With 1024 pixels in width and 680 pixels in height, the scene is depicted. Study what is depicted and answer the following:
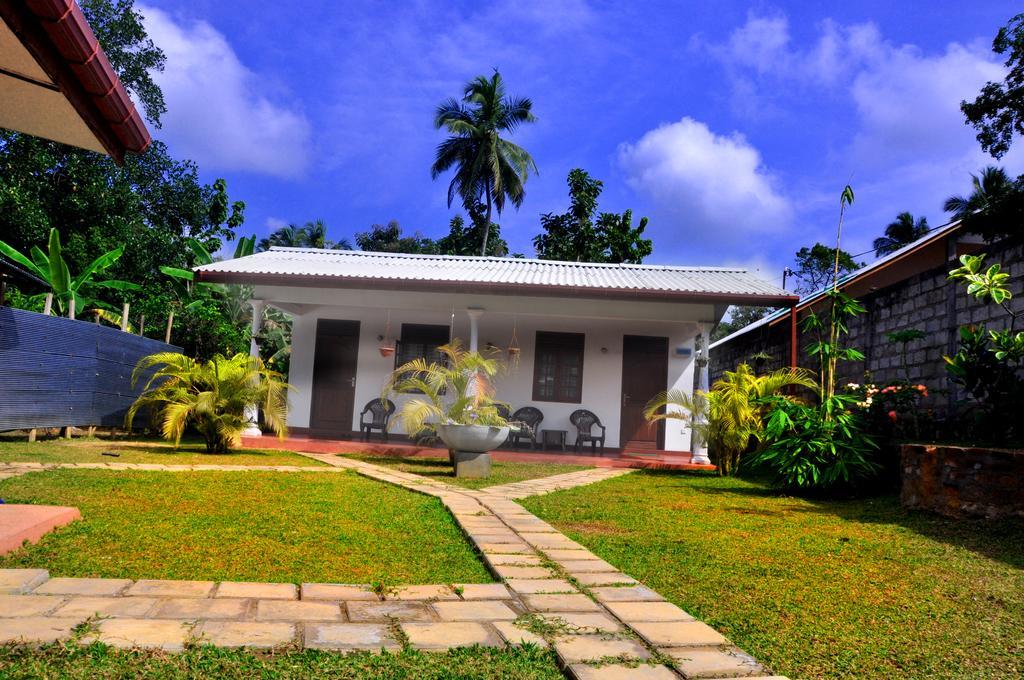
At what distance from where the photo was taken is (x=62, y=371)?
32.8 ft

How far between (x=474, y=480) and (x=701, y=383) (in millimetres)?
4753

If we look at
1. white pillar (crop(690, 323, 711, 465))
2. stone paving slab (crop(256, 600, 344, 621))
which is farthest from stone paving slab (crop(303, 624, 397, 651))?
white pillar (crop(690, 323, 711, 465))

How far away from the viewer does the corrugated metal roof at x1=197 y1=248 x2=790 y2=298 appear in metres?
11.0

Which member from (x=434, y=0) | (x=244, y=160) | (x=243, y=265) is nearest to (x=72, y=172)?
(x=244, y=160)

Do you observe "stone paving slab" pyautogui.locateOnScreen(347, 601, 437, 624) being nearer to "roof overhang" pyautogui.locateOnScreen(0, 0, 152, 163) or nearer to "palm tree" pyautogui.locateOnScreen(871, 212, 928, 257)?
"roof overhang" pyautogui.locateOnScreen(0, 0, 152, 163)

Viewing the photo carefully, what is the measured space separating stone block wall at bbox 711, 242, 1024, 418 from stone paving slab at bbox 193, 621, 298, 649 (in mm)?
6982

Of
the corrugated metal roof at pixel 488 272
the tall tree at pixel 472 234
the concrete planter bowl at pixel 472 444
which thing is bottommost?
the concrete planter bowl at pixel 472 444

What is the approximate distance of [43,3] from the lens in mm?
2479

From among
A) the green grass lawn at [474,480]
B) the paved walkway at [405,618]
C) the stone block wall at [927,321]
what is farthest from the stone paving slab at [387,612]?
the stone block wall at [927,321]

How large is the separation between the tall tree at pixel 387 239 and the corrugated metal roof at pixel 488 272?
18469 millimetres

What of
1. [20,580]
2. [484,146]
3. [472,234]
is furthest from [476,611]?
[472,234]

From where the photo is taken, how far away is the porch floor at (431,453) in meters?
10.8

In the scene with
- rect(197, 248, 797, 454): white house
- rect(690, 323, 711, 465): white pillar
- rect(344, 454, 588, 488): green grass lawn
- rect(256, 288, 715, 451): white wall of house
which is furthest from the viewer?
rect(256, 288, 715, 451): white wall of house

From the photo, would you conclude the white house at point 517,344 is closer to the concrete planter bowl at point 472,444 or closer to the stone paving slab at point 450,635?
the concrete planter bowl at point 472,444
